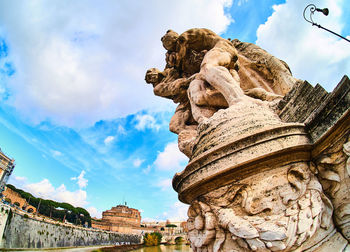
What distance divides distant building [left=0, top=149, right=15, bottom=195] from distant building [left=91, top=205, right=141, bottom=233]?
26.7m

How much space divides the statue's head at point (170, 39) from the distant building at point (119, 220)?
5107 cm

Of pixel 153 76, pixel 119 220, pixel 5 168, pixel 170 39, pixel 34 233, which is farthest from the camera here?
pixel 119 220

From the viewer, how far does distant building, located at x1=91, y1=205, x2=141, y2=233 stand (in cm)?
4853

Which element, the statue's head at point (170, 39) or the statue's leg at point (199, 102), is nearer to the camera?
the statue's leg at point (199, 102)

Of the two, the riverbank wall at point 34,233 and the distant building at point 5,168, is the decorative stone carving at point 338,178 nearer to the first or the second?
the riverbank wall at point 34,233

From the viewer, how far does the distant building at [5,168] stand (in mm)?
25917

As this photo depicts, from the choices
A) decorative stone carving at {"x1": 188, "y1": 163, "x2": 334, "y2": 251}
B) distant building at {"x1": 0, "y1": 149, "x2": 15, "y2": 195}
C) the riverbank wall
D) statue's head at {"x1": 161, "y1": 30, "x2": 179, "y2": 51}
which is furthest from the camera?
distant building at {"x1": 0, "y1": 149, "x2": 15, "y2": 195}

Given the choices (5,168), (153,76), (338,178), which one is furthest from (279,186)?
(5,168)

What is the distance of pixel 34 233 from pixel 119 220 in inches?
1416

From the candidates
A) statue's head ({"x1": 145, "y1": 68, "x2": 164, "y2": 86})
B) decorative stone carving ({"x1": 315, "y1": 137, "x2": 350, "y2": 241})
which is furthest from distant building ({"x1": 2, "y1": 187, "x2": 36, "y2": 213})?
decorative stone carving ({"x1": 315, "y1": 137, "x2": 350, "y2": 241})

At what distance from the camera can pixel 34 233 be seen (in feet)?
56.2

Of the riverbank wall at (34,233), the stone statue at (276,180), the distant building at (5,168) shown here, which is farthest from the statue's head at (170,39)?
the distant building at (5,168)

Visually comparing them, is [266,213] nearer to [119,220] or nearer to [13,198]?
[13,198]

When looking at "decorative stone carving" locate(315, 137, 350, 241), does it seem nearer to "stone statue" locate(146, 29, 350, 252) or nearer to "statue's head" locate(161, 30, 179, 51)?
"stone statue" locate(146, 29, 350, 252)
